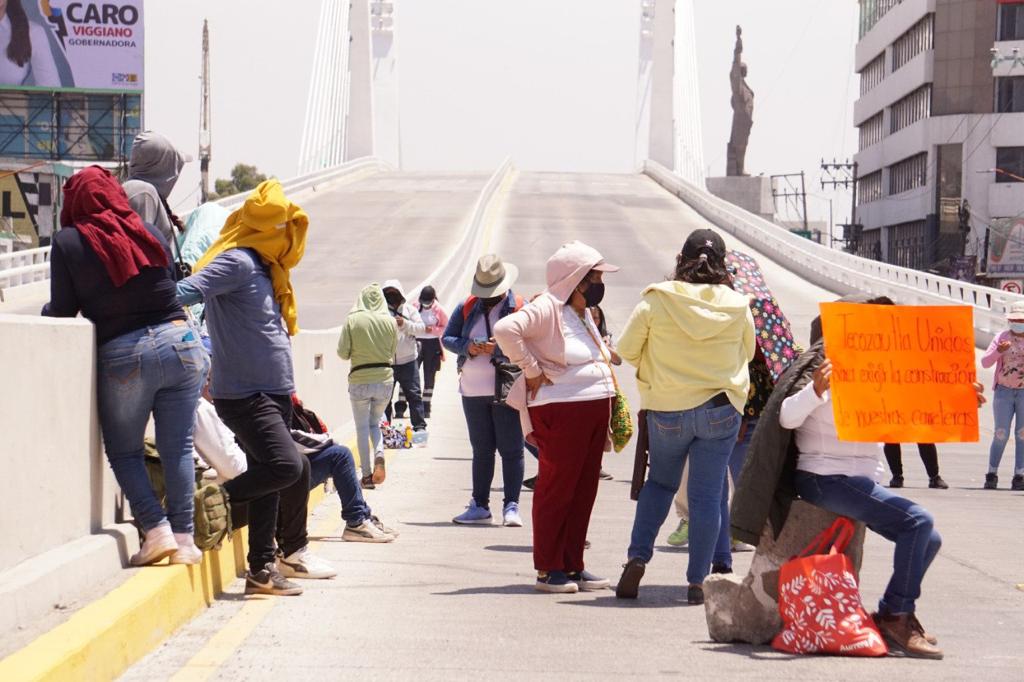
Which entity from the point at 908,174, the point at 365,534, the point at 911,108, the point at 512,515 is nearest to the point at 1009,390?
the point at 512,515

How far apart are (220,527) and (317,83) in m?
91.2

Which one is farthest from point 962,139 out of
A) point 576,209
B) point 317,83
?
point 317,83

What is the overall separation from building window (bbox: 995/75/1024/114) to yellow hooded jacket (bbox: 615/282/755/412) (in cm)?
7485

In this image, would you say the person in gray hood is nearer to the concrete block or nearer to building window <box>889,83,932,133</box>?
the concrete block

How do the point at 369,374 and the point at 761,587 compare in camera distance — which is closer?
the point at 761,587

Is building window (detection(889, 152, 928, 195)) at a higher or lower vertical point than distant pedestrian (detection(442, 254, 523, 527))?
higher

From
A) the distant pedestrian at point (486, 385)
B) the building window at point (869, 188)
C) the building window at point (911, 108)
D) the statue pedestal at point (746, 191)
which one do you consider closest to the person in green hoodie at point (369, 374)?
the distant pedestrian at point (486, 385)

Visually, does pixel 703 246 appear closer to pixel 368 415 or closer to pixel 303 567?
pixel 303 567

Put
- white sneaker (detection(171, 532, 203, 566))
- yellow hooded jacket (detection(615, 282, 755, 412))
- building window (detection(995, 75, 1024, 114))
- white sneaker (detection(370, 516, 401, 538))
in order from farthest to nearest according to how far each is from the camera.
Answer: building window (detection(995, 75, 1024, 114)) → white sneaker (detection(370, 516, 401, 538)) → yellow hooded jacket (detection(615, 282, 755, 412)) → white sneaker (detection(171, 532, 203, 566))

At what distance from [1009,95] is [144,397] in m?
76.4

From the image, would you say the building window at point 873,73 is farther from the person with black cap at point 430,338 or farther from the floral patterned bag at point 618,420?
the floral patterned bag at point 618,420

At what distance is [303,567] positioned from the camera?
881cm

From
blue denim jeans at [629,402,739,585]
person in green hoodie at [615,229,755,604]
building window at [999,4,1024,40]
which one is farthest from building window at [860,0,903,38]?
blue denim jeans at [629,402,739,585]

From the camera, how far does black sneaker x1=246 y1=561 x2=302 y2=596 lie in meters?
→ 8.30
